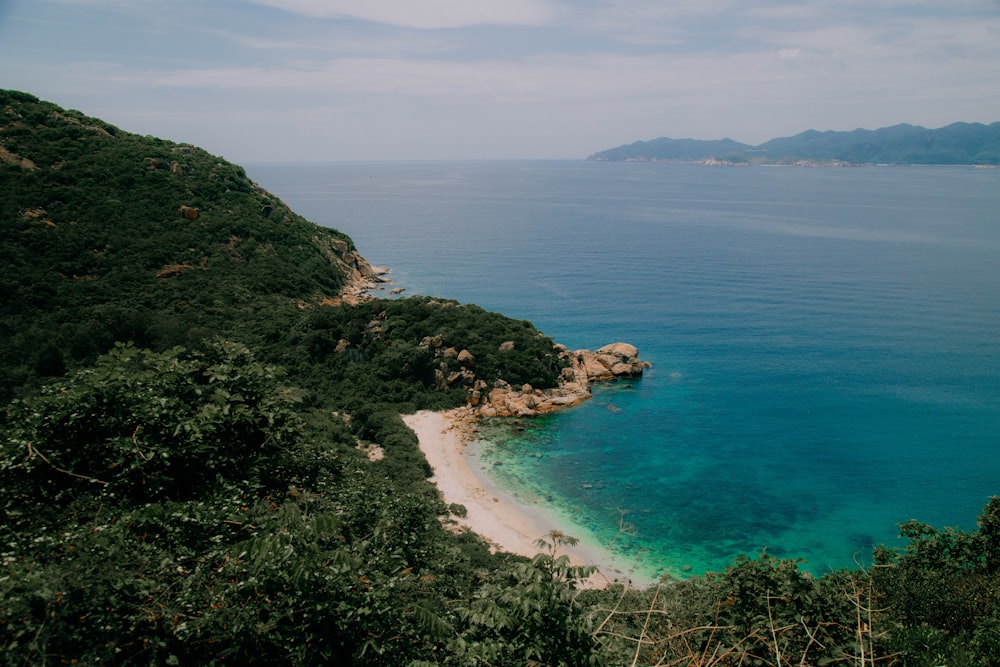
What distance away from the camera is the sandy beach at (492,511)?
936 inches

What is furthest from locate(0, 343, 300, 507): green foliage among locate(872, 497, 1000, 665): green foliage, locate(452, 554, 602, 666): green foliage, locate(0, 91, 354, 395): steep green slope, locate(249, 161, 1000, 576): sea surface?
locate(0, 91, 354, 395): steep green slope

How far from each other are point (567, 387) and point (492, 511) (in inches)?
633

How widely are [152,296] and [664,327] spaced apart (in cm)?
4541

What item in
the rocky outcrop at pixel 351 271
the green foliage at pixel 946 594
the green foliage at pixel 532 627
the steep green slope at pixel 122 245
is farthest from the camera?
the rocky outcrop at pixel 351 271

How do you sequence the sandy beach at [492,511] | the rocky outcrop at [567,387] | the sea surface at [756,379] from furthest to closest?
the rocky outcrop at [567,387], the sea surface at [756,379], the sandy beach at [492,511]

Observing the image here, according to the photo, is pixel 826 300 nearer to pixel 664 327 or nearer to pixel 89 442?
pixel 664 327

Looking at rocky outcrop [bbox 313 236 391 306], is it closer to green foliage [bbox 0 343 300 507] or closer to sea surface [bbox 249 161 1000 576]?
sea surface [bbox 249 161 1000 576]

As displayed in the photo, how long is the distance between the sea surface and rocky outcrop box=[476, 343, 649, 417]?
131cm

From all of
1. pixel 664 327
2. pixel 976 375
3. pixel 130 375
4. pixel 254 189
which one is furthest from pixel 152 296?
pixel 976 375

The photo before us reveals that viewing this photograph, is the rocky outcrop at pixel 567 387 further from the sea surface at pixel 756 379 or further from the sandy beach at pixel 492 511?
the sandy beach at pixel 492 511

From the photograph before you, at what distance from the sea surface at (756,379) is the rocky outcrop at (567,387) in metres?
1.31

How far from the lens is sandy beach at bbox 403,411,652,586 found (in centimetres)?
2378

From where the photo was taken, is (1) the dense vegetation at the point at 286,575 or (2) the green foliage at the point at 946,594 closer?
(1) the dense vegetation at the point at 286,575

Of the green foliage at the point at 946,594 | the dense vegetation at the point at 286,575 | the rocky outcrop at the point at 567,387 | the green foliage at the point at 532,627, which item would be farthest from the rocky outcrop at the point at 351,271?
the green foliage at the point at 532,627
